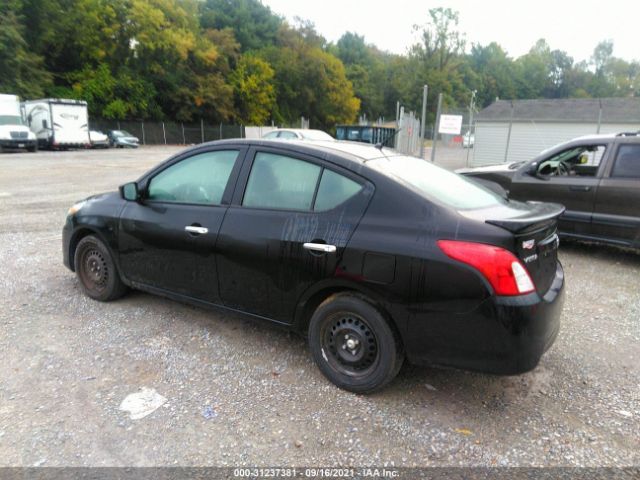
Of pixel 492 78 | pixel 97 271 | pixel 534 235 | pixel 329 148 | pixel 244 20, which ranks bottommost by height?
pixel 97 271

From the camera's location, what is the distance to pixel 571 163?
6758mm

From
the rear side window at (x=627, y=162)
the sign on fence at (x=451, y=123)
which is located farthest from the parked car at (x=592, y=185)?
the sign on fence at (x=451, y=123)

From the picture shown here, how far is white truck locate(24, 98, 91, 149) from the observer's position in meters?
27.1

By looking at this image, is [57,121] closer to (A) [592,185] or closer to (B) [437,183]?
(A) [592,185]

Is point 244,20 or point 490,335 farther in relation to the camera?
point 244,20

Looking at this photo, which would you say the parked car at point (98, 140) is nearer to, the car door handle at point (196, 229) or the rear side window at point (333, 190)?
the car door handle at point (196, 229)

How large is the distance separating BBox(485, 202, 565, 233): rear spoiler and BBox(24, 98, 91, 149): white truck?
98.9 ft

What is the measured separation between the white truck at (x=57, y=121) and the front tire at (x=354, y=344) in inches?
1165

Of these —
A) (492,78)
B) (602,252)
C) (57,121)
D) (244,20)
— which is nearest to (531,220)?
(602,252)

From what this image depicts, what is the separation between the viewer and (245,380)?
317cm

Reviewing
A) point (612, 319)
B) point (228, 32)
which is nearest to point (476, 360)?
point (612, 319)

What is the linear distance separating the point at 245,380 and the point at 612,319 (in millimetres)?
3450

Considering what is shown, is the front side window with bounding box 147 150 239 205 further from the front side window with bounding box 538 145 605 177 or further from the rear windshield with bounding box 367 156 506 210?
the front side window with bounding box 538 145 605 177

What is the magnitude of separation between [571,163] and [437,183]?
14.9ft
